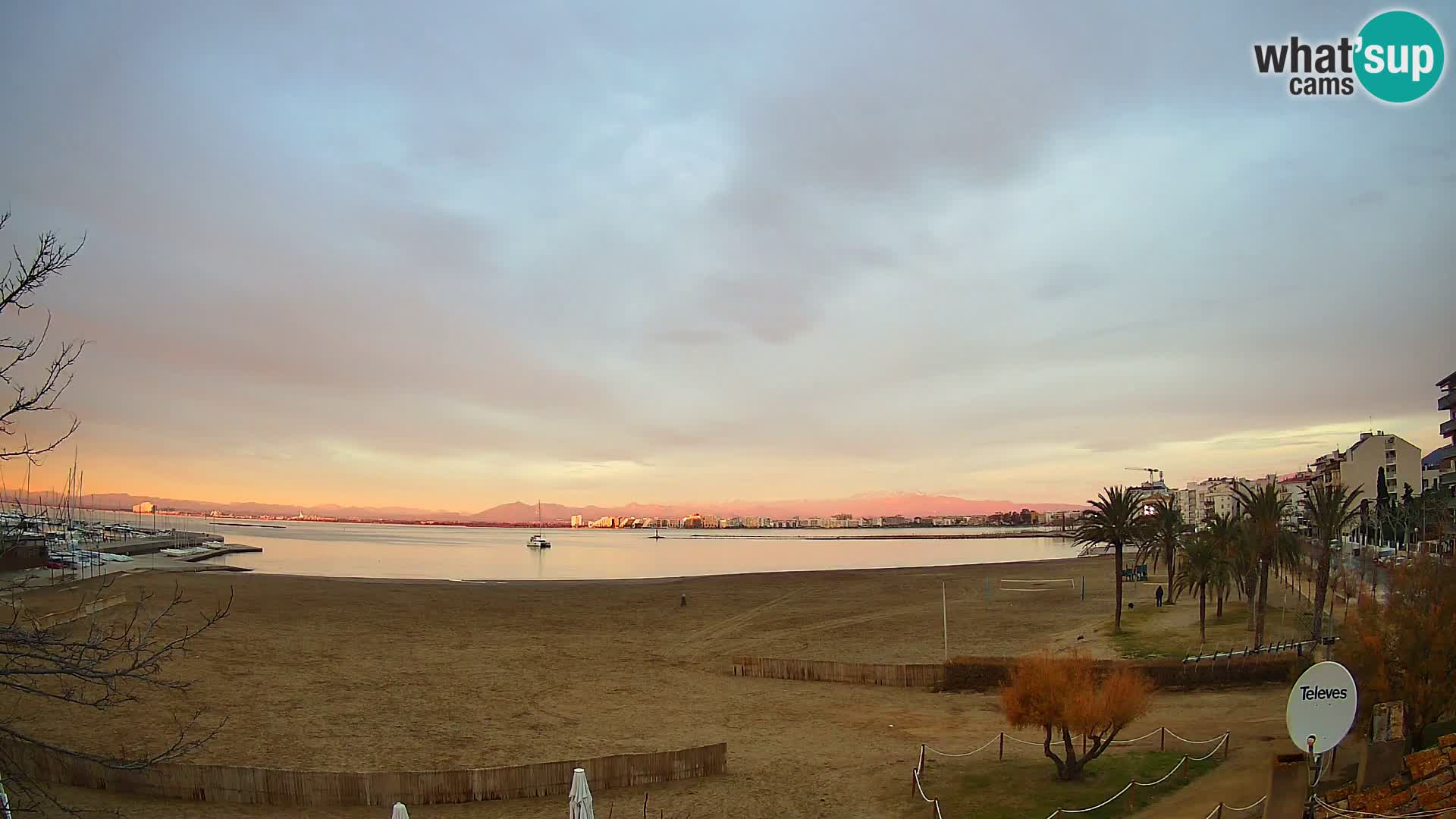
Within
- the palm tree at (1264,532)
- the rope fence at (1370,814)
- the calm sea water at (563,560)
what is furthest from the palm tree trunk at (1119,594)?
the calm sea water at (563,560)

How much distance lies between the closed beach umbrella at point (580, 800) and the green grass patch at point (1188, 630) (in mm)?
22508

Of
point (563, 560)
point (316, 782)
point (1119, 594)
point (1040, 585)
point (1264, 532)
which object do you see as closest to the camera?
point (316, 782)

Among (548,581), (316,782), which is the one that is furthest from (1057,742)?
(548,581)

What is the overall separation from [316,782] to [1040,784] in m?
14.6

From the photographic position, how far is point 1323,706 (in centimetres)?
1305

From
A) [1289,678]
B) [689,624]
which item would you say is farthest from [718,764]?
[689,624]

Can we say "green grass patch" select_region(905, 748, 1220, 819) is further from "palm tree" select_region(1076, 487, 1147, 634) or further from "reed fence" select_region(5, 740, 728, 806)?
"palm tree" select_region(1076, 487, 1147, 634)

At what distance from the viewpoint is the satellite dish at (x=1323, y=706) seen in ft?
42.7

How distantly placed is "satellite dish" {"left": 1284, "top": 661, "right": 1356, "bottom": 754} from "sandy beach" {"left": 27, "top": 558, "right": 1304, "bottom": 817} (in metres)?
2.95

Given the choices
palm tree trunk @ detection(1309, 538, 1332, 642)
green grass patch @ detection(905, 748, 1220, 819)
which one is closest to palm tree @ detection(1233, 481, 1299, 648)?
palm tree trunk @ detection(1309, 538, 1332, 642)

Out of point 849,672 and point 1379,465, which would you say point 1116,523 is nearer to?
point 849,672

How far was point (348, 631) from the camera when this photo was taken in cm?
4031

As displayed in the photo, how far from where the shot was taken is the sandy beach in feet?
61.4

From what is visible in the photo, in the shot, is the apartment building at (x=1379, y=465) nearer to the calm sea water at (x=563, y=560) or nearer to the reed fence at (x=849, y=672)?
the calm sea water at (x=563, y=560)
